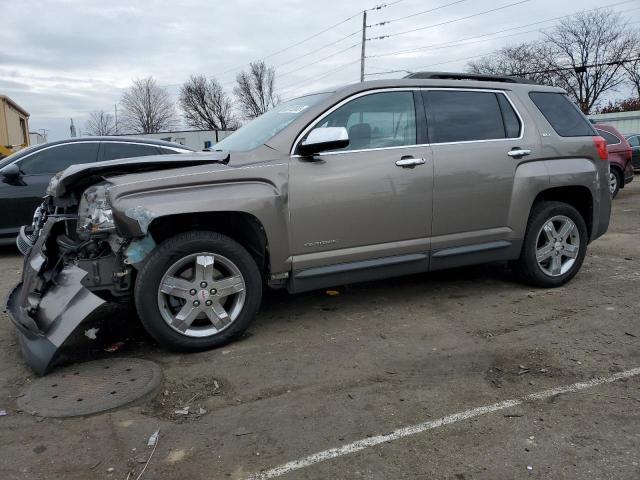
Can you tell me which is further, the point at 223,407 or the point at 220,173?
the point at 220,173

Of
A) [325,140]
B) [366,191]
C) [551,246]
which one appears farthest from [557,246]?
[325,140]

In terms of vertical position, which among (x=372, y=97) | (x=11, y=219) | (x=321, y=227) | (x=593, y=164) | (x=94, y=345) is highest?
(x=372, y=97)

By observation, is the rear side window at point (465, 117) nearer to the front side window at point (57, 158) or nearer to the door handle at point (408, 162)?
the door handle at point (408, 162)

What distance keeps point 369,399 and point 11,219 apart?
240 inches

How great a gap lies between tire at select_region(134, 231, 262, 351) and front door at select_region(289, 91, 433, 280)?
46 cm

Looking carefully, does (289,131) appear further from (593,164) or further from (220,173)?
(593,164)

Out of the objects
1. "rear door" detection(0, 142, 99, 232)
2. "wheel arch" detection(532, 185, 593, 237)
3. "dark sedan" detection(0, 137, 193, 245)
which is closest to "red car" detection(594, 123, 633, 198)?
"wheel arch" detection(532, 185, 593, 237)

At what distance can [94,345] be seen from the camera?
398 cm

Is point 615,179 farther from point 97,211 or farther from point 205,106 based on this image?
point 205,106

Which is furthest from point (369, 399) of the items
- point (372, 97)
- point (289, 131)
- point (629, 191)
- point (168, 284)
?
point (629, 191)

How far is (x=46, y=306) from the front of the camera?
3.59m

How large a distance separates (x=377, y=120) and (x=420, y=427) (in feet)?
8.12

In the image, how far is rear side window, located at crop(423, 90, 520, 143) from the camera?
4.48 metres

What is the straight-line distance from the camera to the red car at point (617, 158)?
12.2 m
